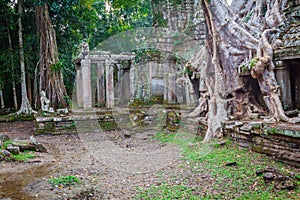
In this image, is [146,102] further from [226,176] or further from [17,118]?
[226,176]

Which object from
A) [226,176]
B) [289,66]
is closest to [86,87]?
[289,66]

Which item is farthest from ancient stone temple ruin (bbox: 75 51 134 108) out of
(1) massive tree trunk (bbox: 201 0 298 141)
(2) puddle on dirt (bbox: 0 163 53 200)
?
(2) puddle on dirt (bbox: 0 163 53 200)

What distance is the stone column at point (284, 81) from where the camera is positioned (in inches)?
278

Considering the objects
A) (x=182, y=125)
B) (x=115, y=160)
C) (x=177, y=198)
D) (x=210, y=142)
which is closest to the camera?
(x=177, y=198)

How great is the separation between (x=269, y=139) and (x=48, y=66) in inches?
379

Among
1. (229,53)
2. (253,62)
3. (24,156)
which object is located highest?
(229,53)

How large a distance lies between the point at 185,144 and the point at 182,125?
192cm

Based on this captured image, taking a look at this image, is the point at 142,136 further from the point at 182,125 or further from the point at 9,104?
the point at 9,104

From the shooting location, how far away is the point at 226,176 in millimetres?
5047

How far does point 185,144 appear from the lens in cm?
803

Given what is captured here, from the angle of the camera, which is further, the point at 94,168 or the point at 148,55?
the point at 148,55

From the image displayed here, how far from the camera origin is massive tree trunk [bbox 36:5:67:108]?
Answer: 41.2ft

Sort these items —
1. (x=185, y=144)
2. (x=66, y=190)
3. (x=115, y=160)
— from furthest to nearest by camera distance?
(x=185, y=144)
(x=115, y=160)
(x=66, y=190)

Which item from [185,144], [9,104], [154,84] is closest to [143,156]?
[185,144]
